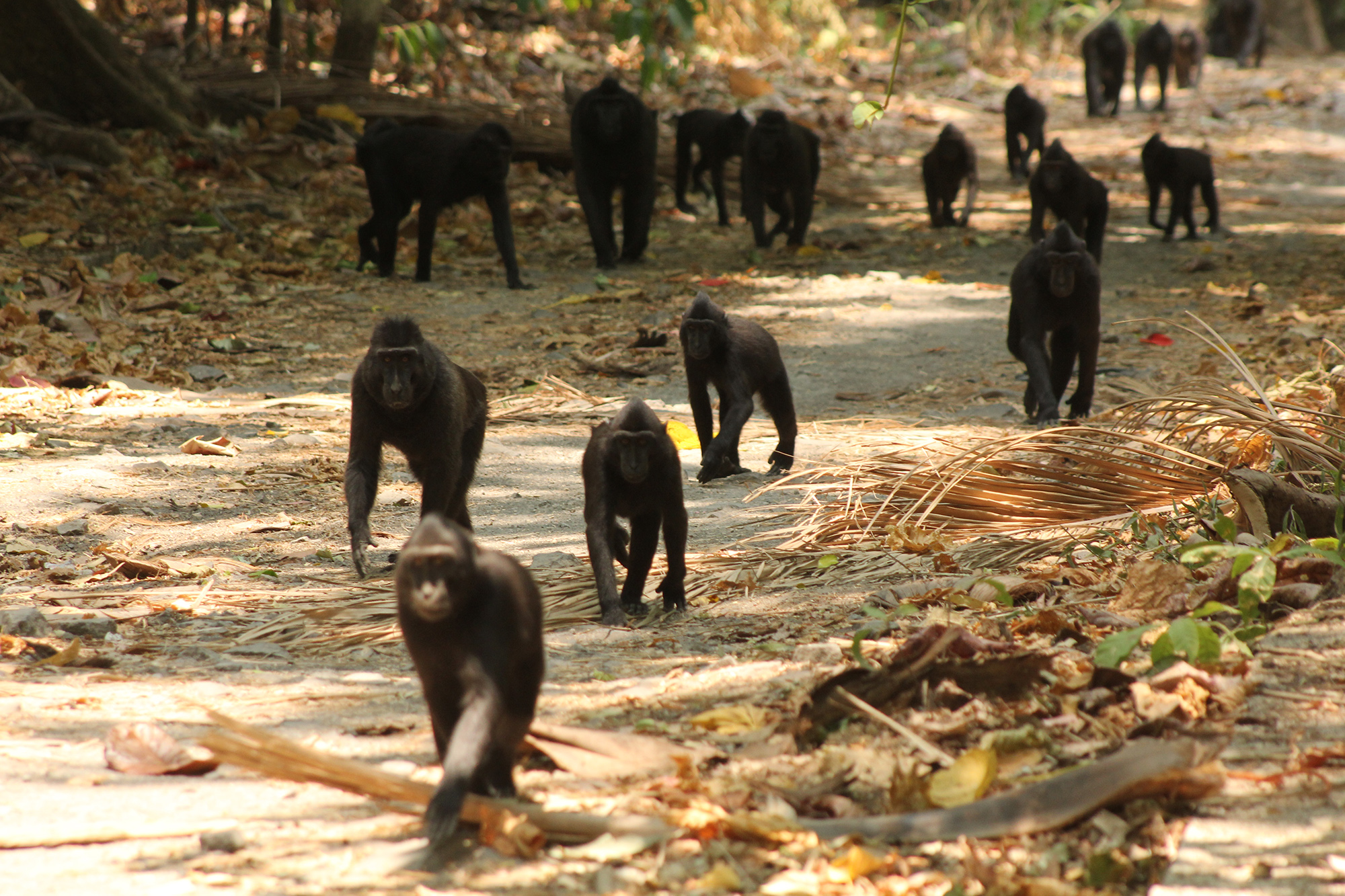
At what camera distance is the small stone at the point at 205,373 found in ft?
32.2

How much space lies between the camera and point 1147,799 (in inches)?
111

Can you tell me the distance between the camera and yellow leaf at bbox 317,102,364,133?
1639cm

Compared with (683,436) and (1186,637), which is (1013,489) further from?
(683,436)

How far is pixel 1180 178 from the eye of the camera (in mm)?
15039

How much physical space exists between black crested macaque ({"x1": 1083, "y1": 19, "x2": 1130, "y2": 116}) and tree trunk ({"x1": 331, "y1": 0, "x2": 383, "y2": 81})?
13.4m

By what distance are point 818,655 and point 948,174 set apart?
1291cm

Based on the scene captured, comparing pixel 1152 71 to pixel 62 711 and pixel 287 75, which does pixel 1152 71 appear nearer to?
pixel 287 75

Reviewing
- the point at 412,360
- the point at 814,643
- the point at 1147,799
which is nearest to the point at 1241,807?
the point at 1147,799

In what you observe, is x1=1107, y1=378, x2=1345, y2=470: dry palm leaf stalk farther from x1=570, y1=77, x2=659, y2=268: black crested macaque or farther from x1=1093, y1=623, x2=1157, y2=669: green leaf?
x1=570, y1=77, x2=659, y2=268: black crested macaque

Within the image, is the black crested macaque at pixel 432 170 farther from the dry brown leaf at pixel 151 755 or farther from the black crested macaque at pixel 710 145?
the dry brown leaf at pixel 151 755

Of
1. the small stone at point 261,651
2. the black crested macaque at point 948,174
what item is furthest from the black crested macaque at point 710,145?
the small stone at point 261,651

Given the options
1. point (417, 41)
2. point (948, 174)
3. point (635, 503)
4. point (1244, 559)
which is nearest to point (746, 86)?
point (417, 41)

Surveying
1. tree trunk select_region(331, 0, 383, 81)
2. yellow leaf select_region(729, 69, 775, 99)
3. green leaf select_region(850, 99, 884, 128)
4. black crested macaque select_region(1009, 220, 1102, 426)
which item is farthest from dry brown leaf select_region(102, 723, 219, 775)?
yellow leaf select_region(729, 69, 775, 99)

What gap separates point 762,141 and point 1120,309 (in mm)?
4606
